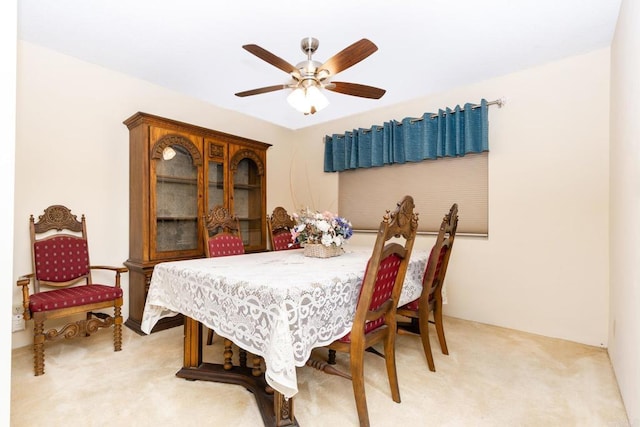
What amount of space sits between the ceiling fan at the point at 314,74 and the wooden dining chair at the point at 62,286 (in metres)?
1.90

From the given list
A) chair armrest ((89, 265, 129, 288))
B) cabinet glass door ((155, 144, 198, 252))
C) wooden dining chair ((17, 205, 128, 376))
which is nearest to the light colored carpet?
wooden dining chair ((17, 205, 128, 376))

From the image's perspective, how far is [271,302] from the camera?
1.34 metres

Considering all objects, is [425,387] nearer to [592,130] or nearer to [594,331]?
[594,331]

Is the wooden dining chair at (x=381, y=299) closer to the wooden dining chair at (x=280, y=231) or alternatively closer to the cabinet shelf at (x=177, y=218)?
the wooden dining chair at (x=280, y=231)

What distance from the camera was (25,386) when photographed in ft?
6.16

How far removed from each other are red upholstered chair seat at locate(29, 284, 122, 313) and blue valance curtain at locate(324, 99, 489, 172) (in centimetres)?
275

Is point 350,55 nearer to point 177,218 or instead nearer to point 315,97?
point 315,97

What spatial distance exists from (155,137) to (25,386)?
78.0 inches

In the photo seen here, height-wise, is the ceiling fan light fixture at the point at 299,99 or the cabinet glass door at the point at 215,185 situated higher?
the ceiling fan light fixture at the point at 299,99

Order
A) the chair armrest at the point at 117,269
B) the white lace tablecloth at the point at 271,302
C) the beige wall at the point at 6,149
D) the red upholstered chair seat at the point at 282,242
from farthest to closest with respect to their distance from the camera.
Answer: the red upholstered chair seat at the point at 282,242 → the chair armrest at the point at 117,269 → the white lace tablecloth at the point at 271,302 → the beige wall at the point at 6,149

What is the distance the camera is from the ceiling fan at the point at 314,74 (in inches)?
74.5

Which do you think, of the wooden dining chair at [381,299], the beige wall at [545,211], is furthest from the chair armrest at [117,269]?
the beige wall at [545,211]

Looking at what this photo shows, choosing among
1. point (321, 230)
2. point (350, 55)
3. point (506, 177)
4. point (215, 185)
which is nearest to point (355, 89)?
Answer: point (350, 55)

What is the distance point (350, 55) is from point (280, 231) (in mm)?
2082
